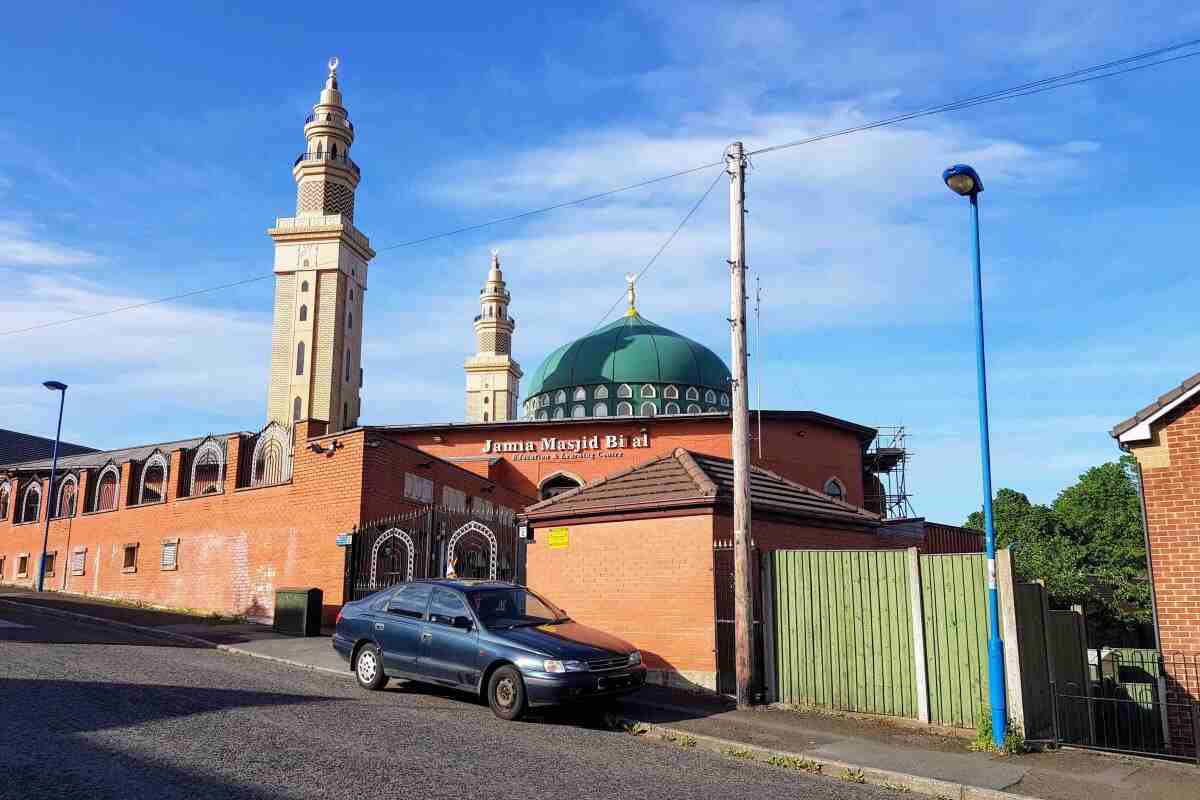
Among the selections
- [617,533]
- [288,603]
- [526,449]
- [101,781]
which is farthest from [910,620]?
[526,449]

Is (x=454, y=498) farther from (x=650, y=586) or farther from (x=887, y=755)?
(x=887, y=755)

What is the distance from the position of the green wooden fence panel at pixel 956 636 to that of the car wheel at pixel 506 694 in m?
4.68

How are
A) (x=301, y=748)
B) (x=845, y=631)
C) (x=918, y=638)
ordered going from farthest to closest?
(x=845, y=631), (x=918, y=638), (x=301, y=748)

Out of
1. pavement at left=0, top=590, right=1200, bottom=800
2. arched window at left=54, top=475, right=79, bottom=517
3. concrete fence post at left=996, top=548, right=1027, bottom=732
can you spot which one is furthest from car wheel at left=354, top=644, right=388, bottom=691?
arched window at left=54, top=475, right=79, bottom=517

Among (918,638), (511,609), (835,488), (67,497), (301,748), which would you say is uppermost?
(835,488)

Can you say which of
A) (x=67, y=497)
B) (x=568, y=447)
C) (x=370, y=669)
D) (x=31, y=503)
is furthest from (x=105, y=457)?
(x=370, y=669)

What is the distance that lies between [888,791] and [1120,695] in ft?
28.8

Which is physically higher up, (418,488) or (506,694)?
(418,488)

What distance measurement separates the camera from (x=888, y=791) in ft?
27.8

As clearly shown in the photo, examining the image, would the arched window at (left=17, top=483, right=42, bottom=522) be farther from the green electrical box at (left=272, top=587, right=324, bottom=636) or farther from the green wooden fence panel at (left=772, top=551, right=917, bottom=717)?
the green wooden fence panel at (left=772, top=551, right=917, bottom=717)

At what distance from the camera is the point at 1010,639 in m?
10.4

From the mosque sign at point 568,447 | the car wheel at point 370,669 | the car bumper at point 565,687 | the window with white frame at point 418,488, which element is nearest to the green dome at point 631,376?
the mosque sign at point 568,447

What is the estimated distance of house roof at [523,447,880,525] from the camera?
530 inches

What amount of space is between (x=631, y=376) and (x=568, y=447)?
10.2 metres
